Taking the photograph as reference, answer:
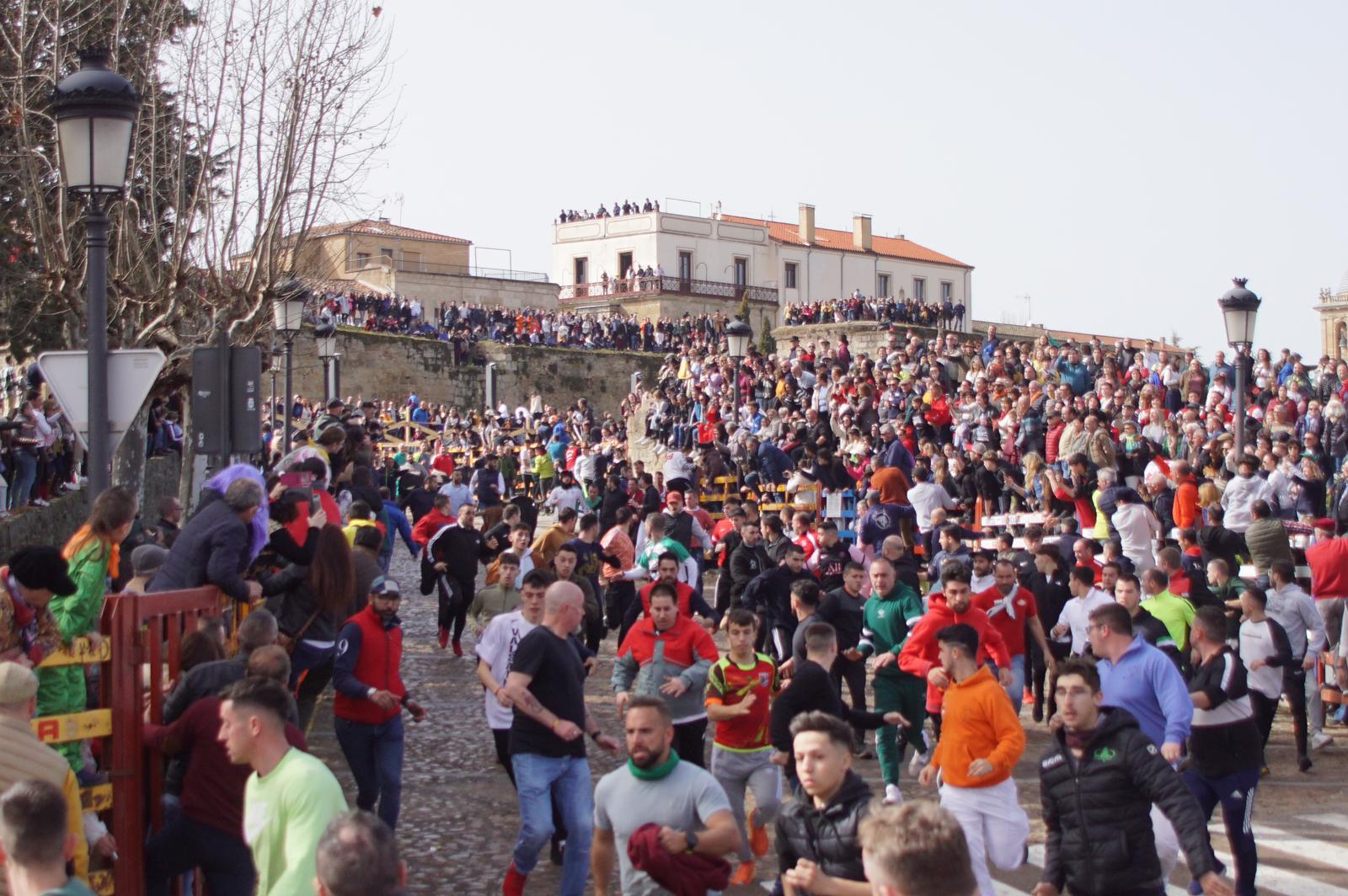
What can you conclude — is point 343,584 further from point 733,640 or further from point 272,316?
point 272,316

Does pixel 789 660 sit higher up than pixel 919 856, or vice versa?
pixel 919 856

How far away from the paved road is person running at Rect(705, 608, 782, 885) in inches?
15.9

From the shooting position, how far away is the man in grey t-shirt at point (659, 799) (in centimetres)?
567

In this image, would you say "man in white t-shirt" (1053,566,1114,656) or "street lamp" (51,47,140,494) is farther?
"man in white t-shirt" (1053,566,1114,656)

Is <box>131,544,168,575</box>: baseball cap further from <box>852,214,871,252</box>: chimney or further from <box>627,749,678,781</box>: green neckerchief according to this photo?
<box>852,214,871,252</box>: chimney

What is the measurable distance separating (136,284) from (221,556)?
1030cm

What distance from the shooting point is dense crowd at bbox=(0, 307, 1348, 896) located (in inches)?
216

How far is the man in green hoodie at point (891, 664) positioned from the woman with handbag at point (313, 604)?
3213mm

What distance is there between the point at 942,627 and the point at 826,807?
14.6 ft

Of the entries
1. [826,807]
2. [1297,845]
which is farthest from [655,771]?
[1297,845]

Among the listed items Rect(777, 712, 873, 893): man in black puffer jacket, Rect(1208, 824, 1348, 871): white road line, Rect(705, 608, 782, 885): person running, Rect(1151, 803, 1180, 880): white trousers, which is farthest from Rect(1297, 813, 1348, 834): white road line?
Rect(777, 712, 873, 893): man in black puffer jacket

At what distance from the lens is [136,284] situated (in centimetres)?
1725

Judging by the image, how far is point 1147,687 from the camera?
7613mm

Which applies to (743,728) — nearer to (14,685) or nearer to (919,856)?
(14,685)
